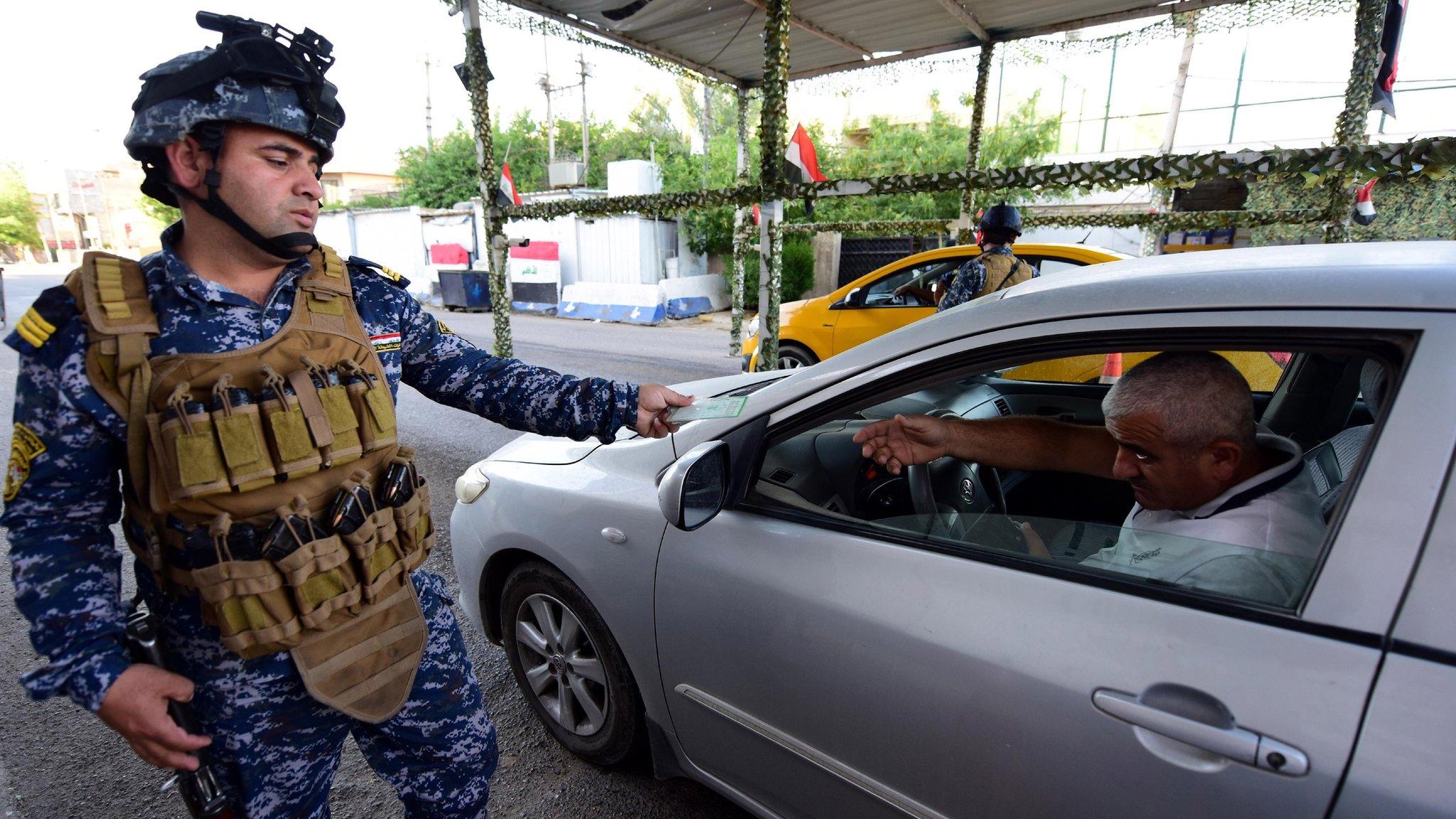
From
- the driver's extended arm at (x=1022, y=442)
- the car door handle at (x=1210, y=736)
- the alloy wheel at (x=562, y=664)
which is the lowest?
the alloy wheel at (x=562, y=664)

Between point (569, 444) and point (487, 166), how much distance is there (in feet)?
21.3

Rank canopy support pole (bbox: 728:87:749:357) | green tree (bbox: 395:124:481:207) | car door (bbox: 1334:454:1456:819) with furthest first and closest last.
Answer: green tree (bbox: 395:124:481:207) → canopy support pole (bbox: 728:87:749:357) → car door (bbox: 1334:454:1456:819)

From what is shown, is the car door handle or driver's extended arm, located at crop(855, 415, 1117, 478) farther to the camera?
driver's extended arm, located at crop(855, 415, 1117, 478)

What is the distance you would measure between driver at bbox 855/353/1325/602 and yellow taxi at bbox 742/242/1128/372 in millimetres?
4380

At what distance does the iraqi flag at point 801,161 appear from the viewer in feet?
20.1

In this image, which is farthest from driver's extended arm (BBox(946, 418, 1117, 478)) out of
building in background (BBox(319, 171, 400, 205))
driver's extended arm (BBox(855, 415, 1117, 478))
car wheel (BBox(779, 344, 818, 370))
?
building in background (BBox(319, 171, 400, 205))

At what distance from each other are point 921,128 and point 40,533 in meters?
23.7

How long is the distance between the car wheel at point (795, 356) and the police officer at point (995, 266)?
2.74 meters

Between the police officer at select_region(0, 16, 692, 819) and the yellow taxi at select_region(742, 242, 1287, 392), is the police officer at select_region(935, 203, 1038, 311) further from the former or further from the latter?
the police officer at select_region(0, 16, 692, 819)

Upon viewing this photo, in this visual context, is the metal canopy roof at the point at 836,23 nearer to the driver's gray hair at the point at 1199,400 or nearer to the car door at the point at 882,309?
the car door at the point at 882,309

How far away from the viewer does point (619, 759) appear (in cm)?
218

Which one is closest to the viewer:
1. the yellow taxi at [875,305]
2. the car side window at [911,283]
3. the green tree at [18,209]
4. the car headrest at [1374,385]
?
the car headrest at [1374,385]

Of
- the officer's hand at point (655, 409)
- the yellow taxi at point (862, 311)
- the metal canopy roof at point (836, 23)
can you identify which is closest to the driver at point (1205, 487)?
the officer's hand at point (655, 409)

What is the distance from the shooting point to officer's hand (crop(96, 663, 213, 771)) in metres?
1.19
